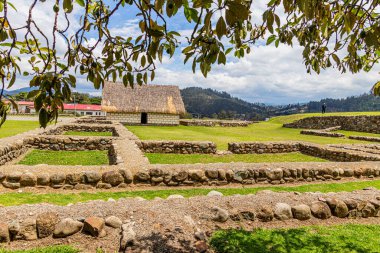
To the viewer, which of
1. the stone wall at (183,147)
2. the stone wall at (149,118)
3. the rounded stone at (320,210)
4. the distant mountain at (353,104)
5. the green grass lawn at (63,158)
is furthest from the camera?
the distant mountain at (353,104)

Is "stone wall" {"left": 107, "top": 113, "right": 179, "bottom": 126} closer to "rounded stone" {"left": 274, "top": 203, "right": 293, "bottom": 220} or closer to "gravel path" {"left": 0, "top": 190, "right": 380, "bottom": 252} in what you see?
"gravel path" {"left": 0, "top": 190, "right": 380, "bottom": 252}

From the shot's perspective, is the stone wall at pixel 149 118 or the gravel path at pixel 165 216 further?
the stone wall at pixel 149 118

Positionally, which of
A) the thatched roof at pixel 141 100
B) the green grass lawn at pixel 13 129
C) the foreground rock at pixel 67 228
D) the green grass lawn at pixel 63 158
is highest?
the thatched roof at pixel 141 100

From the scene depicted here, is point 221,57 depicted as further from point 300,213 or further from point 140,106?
point 140,106

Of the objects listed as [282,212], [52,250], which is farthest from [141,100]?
[52,250]

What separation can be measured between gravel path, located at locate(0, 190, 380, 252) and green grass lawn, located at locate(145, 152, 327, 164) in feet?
23.1

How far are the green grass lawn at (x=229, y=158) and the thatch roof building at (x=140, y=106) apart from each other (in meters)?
23.6

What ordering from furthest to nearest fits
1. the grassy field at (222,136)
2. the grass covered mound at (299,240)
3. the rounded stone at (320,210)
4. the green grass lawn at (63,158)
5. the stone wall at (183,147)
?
the grassy field at (222,136)
the stone wall at (183,147)
the green grass lawn at (63,158)
the rounded stone at (320,210)
the grass covered mound at (299,240)

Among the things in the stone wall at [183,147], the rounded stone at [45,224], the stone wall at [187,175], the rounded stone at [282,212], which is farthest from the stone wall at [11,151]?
the rounded stone at [282,212]

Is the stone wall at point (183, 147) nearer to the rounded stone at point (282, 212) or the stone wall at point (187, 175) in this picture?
the stone wall at point (187, 175)

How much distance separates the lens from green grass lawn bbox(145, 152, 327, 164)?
12.6 meters

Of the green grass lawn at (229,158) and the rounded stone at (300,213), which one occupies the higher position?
the rounded stone at (300,213)

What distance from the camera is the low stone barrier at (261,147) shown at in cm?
1505

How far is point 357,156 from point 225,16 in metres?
13.0
